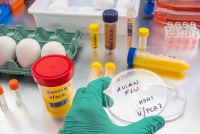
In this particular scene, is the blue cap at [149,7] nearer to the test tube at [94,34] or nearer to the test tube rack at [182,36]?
the test tube rack at [182,36]

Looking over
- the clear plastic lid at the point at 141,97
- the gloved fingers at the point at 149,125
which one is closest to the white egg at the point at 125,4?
the clear plastic lid at the point at 141,97

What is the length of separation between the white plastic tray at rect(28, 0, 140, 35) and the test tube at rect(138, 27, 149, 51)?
0.26 ft

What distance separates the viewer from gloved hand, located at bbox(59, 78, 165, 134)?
0.50m

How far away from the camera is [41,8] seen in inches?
37.0

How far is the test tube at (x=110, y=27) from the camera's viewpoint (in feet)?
2.49

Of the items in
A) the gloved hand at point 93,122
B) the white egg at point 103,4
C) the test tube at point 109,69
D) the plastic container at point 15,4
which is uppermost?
the white egg at point 103,4

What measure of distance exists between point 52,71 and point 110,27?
275 millimetres

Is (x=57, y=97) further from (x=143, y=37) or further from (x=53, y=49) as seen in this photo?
(x=143, y=37)

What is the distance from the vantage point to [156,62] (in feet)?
2.56

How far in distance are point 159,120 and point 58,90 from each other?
0.24 metres

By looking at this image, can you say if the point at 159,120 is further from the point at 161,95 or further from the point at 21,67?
the point at 21,67

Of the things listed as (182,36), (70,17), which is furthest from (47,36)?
(182,36)

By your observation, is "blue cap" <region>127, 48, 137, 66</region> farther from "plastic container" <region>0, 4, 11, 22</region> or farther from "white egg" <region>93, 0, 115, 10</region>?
"plastic container" <region>0, 4, 11, 22</region>

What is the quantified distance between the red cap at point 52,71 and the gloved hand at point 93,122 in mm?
65
